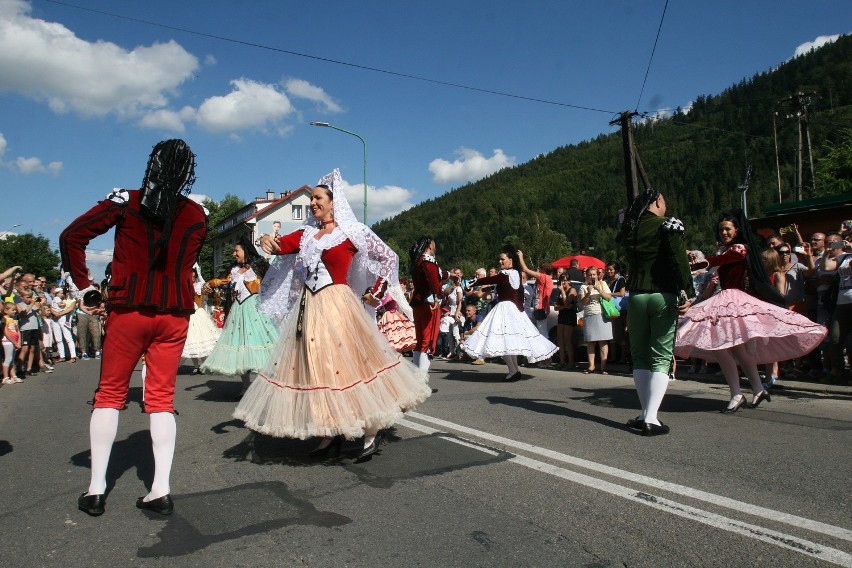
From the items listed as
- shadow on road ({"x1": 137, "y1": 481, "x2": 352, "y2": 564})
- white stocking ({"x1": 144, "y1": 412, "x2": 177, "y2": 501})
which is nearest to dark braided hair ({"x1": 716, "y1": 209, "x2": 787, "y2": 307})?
shadow on road ({"x1": 137, "y1": 481, "x2": 352, "y2": 564})

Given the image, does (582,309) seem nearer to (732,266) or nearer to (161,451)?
(732,266)

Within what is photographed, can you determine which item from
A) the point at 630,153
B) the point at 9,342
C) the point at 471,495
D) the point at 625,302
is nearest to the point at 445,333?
the point at 625,302

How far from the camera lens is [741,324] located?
653 centimetres

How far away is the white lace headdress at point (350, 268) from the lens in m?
5.35

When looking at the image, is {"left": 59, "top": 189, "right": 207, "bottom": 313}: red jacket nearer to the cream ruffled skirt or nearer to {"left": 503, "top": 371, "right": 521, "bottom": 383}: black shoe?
the cream ruffled skirt

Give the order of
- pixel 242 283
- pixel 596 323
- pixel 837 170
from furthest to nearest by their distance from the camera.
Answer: pixel 837 170 → pixel 596 323 → pixel 242 283

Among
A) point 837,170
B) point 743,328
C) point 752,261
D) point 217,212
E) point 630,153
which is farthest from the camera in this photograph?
point 217,212

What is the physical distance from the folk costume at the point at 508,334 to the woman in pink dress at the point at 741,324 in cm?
314

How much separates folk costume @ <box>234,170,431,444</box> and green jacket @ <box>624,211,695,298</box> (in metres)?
2.16

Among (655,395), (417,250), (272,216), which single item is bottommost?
(655,395)

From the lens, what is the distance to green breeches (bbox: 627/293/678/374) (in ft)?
18.8

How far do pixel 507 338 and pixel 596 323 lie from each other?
91.3 inches

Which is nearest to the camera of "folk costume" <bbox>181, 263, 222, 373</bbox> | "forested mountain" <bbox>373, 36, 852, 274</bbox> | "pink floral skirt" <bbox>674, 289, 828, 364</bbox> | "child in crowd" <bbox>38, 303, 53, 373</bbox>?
"pink floral skirt" <bbox>674, 289, 828, 364</bbox>

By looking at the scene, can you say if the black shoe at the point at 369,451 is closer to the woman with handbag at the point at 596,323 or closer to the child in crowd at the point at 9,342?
the woman with handbag at the point at 596,323
